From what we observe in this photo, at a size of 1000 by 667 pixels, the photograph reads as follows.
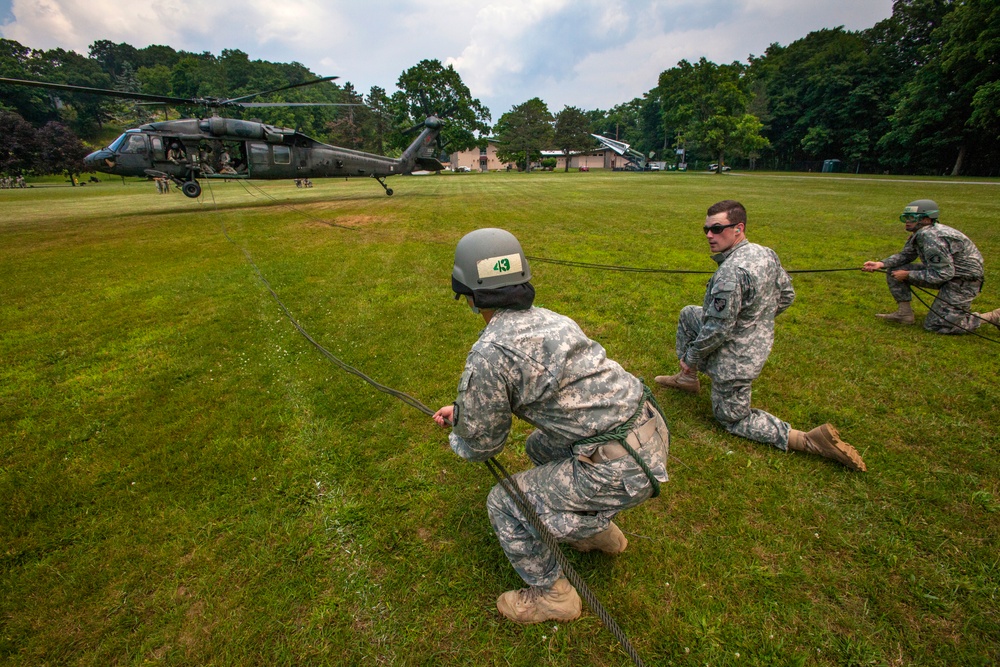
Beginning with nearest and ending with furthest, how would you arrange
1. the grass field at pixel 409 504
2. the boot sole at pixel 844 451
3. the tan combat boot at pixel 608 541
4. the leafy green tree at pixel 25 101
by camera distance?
the grass field at pixel 409 504 → the tan combat boot at pixel 608 541 → the boot sole at pixel 844 451 → the leafy green tree at pixel 25 101

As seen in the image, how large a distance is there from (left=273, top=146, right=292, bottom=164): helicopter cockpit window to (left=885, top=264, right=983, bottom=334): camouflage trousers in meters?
22.8

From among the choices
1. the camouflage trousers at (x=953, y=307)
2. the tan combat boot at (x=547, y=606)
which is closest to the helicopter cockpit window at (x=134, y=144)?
the tan combat boot at (x=547, y=606)

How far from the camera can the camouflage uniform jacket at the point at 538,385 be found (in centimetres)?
224

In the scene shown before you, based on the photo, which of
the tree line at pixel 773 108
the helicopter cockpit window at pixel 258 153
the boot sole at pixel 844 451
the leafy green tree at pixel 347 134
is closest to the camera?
the boot sole at pixel 844 451

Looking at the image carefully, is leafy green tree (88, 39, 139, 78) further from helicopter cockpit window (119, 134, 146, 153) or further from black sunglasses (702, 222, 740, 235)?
black sunglasses (702, 222, 740, 235)

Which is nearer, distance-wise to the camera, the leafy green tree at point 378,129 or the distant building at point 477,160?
the leafy green tree at point 378,129

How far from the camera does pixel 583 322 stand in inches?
273

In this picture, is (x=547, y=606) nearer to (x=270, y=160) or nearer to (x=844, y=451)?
(x=844, y=451)

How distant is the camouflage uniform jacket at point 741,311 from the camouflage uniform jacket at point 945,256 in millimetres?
3814

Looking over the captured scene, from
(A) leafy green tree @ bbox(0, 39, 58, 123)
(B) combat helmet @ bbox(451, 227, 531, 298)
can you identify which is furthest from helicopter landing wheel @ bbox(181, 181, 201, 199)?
(A) leafy green tree @ bbox(0, 39, 58, 123)

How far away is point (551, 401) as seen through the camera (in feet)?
7.64

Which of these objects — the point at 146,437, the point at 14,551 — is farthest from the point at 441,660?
the point at 146,437

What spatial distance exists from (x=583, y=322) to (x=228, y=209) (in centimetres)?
2011

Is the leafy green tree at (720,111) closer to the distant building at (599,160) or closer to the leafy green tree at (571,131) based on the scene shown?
the leafy green tree at (571,131)
